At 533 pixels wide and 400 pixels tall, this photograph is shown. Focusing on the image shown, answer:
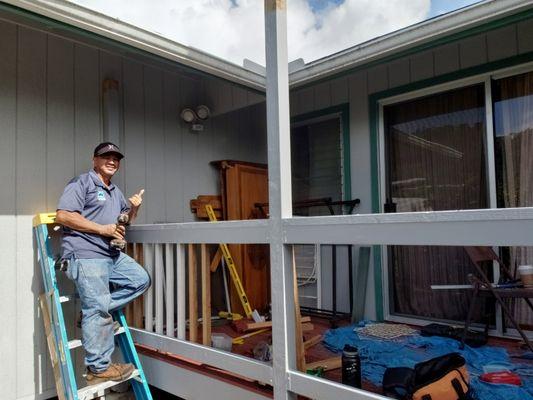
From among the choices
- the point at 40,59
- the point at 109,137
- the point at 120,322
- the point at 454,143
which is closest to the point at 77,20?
the point at 40,59

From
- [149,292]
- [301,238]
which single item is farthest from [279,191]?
[149,292]

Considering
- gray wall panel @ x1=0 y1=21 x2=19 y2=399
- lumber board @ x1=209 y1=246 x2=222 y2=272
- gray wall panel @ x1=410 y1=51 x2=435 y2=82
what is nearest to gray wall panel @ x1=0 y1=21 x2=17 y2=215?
gray wall panel @ x1=0 y1=21 x2=19 y2=399

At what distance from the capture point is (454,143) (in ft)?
11.1

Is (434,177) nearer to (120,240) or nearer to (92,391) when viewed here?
(120,240)

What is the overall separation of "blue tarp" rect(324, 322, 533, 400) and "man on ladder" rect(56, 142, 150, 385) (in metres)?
1.57

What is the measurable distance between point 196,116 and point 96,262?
2.05 meters

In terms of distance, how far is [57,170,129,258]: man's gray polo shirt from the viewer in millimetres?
2414

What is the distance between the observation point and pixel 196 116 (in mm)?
4059

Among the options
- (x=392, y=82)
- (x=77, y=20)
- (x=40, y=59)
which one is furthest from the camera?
(x=392, y=82)

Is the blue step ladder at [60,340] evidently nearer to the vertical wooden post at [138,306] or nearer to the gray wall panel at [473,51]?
the vertical wooden post at [138,306]

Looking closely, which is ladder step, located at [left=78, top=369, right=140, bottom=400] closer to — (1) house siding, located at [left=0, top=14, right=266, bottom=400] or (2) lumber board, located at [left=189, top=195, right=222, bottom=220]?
(1) house siding, located at [left=0, top=14, right=266, bottom=400]

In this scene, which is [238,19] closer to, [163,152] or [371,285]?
[163,152]

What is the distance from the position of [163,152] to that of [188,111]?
50 cm

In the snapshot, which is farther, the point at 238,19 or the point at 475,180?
the point at 238,19
